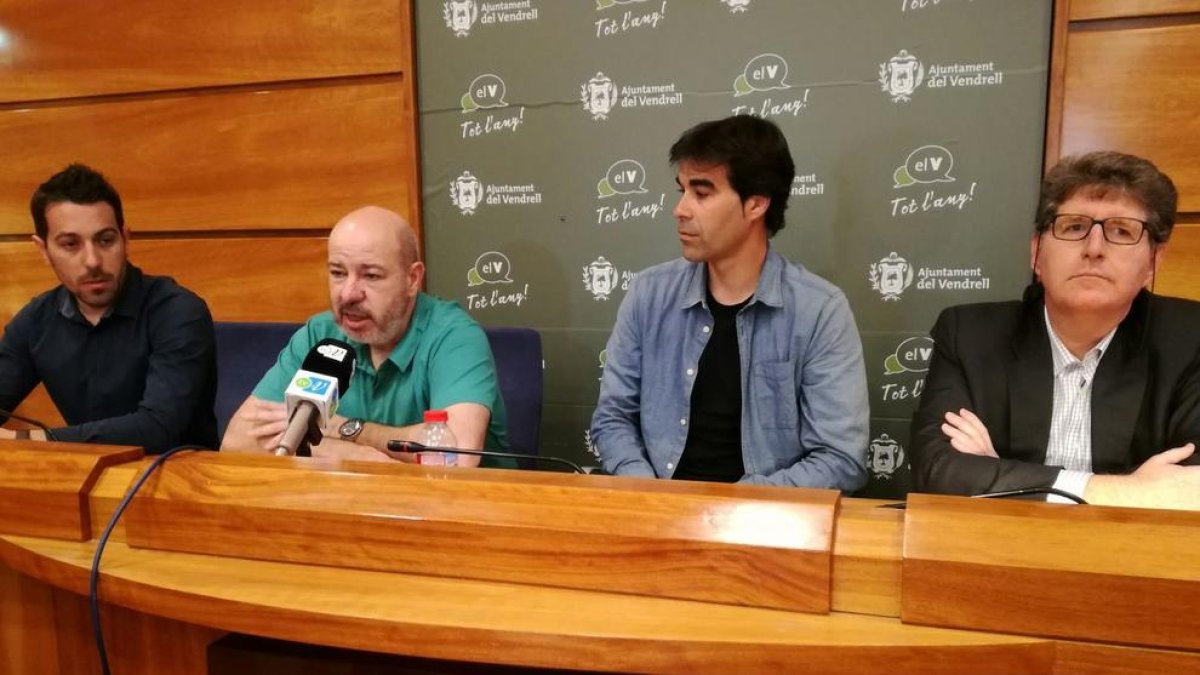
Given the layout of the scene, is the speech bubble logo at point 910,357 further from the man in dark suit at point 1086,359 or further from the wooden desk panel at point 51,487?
the wooden desk panel at point 51,487

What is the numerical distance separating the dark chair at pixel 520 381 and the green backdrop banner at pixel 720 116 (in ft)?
2.27

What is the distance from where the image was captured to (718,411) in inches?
78.4

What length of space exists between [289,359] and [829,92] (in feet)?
5.67

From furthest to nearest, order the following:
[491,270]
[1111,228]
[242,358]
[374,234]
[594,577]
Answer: [491,270] < [242,358] < [374,234] < [1111,228] < [594,577]

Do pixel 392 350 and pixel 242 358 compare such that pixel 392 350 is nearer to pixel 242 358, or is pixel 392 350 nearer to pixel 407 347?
pixel 407 347

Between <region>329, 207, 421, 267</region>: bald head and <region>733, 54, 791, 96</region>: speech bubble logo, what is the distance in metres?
1.21

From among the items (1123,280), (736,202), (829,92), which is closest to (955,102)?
(829,92)

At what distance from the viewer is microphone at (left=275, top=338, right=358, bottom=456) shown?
1.00 metres

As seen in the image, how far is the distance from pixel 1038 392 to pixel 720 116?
1.34 m

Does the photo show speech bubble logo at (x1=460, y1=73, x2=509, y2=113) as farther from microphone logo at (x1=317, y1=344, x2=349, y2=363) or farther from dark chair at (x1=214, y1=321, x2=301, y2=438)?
microphone logo at (x1=317, y1=344, x2=349, y2=363)

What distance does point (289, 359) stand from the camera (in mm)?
1925

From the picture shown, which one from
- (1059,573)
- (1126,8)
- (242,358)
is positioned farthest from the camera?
(242,358)

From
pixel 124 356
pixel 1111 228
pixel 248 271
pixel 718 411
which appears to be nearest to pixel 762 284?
pixel 718 411

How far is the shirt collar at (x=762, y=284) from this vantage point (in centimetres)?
194
